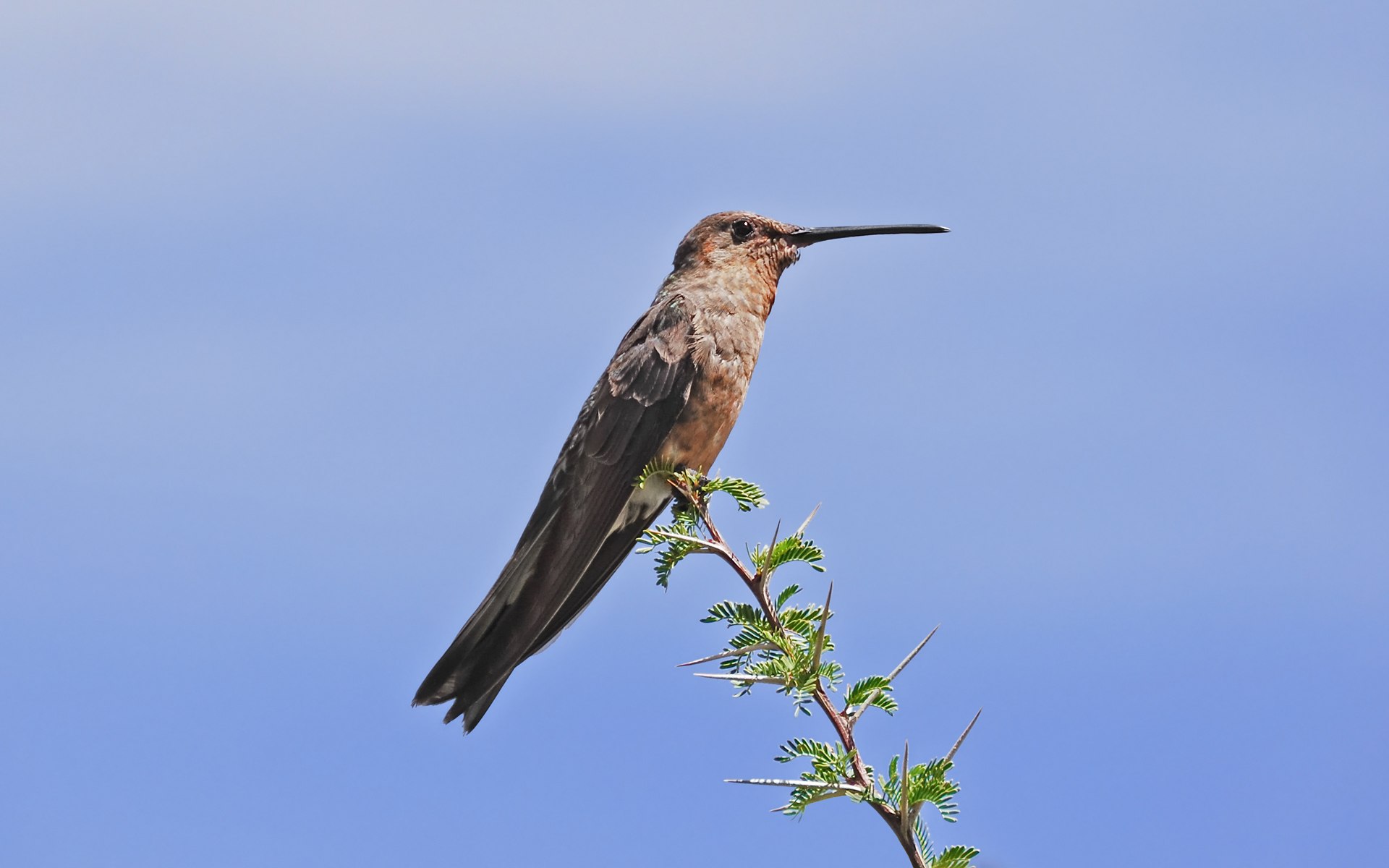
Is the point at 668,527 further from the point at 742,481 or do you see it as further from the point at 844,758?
the point at 844,758

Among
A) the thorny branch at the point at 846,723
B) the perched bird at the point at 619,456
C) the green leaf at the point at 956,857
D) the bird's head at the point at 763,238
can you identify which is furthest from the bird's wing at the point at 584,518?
the green leaf at the point at 956,857

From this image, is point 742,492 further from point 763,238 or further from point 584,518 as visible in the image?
point 763,238

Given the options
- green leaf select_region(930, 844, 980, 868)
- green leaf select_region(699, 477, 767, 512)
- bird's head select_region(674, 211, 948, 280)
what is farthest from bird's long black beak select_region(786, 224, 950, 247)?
green leaf select_region(930, 844, 980, 868)

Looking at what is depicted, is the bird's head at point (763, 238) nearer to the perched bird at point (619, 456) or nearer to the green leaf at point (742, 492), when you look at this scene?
the perched bird at point (619, 456)

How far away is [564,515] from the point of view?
18.7ft

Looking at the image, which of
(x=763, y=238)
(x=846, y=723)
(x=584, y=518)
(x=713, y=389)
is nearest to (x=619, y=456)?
(x=584, y=518)

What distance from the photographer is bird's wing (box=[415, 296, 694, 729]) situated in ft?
17.2

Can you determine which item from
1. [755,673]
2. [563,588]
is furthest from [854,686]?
[563,588]

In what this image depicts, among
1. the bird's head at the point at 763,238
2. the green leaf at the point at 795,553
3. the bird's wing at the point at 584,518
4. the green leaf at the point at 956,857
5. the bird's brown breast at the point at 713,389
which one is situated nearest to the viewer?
the green leaf at the point at 956,857

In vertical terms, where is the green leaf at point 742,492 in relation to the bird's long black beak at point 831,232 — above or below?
below

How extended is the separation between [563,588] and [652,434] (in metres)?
0.89

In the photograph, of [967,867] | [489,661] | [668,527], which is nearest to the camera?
[967,867]

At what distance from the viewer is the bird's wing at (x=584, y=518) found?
5234mm

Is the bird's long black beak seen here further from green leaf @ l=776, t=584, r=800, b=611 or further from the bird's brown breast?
green leaf @ l=776, t=584, r=800, b=611
